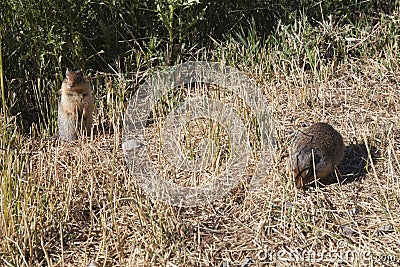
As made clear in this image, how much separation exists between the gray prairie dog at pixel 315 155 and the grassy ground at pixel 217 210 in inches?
4.4

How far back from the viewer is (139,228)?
5062 mm

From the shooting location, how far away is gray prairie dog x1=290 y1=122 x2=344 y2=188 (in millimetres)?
5227

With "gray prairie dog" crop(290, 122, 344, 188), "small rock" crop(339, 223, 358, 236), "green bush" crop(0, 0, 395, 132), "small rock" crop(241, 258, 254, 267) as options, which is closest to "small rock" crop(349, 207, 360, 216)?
"small rock" crop(339, 223, 358, 236)

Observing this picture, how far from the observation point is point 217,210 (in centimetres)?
538

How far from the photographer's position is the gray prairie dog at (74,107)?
6.56m

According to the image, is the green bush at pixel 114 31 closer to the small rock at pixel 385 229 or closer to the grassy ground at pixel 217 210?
the grassy ground at pixel 217 210

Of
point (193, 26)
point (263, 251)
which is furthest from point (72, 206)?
point (193, 26)

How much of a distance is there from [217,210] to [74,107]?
6.58ft

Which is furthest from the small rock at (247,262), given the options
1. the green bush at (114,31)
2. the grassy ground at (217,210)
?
the green bush at (114,31)

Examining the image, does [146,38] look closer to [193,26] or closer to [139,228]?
[193,26]

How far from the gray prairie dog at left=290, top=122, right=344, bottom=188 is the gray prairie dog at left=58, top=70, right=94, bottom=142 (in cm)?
219

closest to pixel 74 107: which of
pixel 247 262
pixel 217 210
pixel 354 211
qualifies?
pixel 217 210

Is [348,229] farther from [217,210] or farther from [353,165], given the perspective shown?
[217,210]

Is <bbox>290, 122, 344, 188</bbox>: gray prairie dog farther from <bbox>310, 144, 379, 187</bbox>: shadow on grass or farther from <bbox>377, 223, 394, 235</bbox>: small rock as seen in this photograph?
<bbox>377, 223, 394, 235</bbox>: small rock
